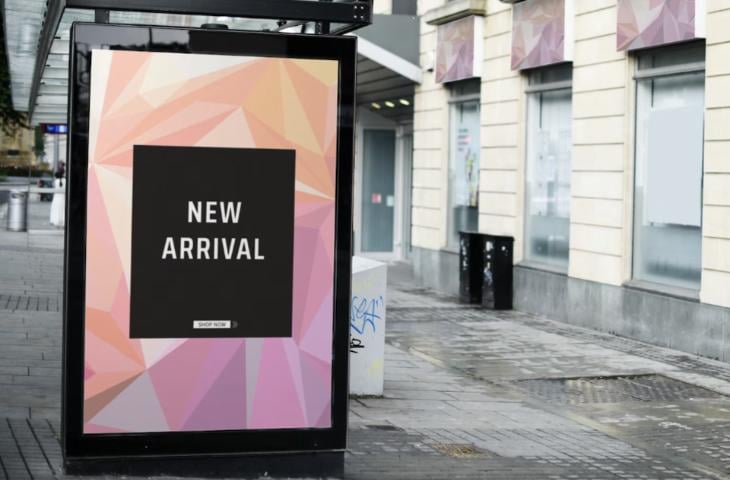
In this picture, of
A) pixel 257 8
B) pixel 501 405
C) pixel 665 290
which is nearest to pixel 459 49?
pixel 665 290

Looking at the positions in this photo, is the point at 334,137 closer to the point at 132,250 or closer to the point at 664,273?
the point at 132,250

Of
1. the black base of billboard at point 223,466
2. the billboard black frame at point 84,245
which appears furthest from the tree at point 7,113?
the black base of billboard at point 223,466

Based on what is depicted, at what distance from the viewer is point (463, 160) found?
21.0 meters

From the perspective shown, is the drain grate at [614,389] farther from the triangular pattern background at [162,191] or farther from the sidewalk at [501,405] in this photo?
the triangular pattern background at [162,191]

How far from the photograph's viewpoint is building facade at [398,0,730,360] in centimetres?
1348

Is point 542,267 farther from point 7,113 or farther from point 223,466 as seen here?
point 7,113

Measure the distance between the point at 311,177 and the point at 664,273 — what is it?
337 inches

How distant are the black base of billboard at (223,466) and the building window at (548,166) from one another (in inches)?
411

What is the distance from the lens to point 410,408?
9867 mm

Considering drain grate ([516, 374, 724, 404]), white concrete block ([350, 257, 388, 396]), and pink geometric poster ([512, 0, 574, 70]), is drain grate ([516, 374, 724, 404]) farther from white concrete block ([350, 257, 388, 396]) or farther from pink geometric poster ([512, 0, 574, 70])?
pink geometric poster ([512, 0, 574, 70])

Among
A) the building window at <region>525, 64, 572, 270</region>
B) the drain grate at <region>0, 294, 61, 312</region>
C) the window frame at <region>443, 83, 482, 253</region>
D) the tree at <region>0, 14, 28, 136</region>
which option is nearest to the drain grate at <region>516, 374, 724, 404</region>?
the building window at <region>525, 64, 572, 270</region>

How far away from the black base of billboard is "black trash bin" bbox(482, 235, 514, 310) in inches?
440

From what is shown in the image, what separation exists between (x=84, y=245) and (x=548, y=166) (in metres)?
11.9

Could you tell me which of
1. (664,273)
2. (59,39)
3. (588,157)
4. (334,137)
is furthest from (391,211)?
(334,137)
